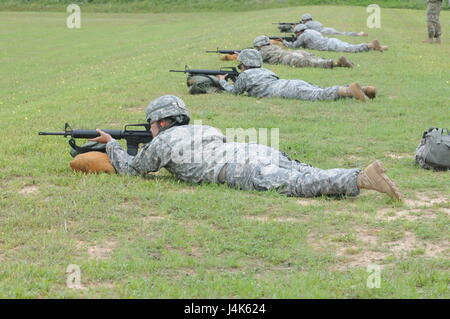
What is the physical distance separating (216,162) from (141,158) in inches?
34.2

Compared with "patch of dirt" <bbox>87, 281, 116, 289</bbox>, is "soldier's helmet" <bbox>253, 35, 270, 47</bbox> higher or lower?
higher

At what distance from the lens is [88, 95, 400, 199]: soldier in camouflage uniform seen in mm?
7848

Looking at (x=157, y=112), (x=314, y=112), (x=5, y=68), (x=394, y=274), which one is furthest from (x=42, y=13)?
(x=394, y=274)

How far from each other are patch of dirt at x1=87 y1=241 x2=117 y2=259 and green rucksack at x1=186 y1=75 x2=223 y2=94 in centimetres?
912

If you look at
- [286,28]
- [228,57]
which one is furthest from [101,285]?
[286,28]

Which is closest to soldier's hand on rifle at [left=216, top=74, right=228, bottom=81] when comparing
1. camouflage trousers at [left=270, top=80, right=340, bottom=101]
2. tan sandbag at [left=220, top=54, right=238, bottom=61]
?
camouflage trousers at [left=270, top=80, right=340, bottom=101]

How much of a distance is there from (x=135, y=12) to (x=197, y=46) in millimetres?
30676

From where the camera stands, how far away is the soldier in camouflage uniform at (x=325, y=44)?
23.0m

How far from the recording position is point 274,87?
14.7m

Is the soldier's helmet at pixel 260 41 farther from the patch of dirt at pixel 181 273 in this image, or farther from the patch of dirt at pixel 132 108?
the patch of dirt at pixel 181 273

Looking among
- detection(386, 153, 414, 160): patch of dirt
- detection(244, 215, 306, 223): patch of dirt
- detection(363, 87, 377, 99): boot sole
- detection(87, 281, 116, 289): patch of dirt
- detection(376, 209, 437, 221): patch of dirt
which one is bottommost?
detection(386, 153, 414, 160): patch of dirt

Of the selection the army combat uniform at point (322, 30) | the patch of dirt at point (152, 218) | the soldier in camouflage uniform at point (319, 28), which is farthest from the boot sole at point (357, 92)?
the army combat uniform at point (322, 30)

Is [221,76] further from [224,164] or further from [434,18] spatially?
[434,18]

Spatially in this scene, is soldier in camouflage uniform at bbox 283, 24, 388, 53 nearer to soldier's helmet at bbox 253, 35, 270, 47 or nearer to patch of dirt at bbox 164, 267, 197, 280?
soldier's helmet at bbox 253, 35, 270, 47
